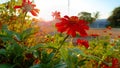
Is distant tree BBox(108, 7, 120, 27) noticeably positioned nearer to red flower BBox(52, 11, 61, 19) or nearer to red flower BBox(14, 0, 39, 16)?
red flower BBox(52, 11, 61, 19)

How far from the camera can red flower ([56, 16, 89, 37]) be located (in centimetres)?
169

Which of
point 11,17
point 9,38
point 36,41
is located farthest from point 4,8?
point 9,38

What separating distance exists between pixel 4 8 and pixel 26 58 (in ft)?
2.74

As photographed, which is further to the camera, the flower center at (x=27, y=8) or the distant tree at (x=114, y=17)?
the distant tree at (x=114, y=17)

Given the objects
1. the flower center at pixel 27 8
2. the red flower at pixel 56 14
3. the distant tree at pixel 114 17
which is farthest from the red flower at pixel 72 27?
the distant tree at pixel 114 17

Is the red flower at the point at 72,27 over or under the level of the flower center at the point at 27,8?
under

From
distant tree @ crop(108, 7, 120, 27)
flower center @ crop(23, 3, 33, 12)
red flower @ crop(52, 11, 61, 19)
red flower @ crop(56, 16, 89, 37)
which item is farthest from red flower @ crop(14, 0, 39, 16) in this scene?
distant tree @ crop(108, 7, 120, 27)

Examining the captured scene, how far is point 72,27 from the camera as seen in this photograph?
5.64ft

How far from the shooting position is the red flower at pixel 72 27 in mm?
1693

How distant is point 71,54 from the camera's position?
1715 millimetres

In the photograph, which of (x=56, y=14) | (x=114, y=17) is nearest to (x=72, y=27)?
(x=56, y=14)

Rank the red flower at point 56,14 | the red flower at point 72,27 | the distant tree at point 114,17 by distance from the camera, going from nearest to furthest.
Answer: the red flower at point 72,27, the red flower at point 56,14, the distant tree at point 114,17

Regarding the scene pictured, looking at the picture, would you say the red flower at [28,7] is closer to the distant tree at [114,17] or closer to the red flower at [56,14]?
the red flower at [56,14]

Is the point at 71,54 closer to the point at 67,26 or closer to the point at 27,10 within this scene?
the point at 67,26
